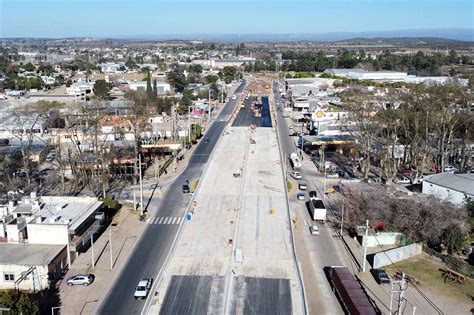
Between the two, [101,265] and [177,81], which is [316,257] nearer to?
[101,265]

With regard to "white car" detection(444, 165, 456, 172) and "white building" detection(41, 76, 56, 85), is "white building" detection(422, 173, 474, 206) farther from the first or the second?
"white building" detection(41, 76, 56, 85)

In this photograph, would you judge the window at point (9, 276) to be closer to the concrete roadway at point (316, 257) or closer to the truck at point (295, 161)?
the concrete roadway at point (316, 257)

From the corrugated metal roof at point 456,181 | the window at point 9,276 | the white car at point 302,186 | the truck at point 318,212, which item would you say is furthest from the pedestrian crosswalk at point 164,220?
the corrugated metal roof at point 456,181

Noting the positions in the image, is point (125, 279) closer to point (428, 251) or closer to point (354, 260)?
point (354, 260)

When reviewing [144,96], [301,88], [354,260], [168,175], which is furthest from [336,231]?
[301,88]

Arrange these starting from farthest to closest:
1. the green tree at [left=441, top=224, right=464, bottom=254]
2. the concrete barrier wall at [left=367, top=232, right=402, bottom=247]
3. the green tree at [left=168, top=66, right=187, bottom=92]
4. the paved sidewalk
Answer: the green tree at [left=168, top=66, right=187, bottom=92]
the concrete barrier wall at [left=367, top=232, right=402, bottom=247]
the green tree at [left=441, top=224, right=464, bottom=254]
the paved sidewalk

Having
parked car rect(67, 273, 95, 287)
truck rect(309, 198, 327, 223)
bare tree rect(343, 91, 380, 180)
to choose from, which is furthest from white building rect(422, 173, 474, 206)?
parked car rect(67, 273, 95, 287)

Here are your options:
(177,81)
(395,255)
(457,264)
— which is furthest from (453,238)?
(177,81)
